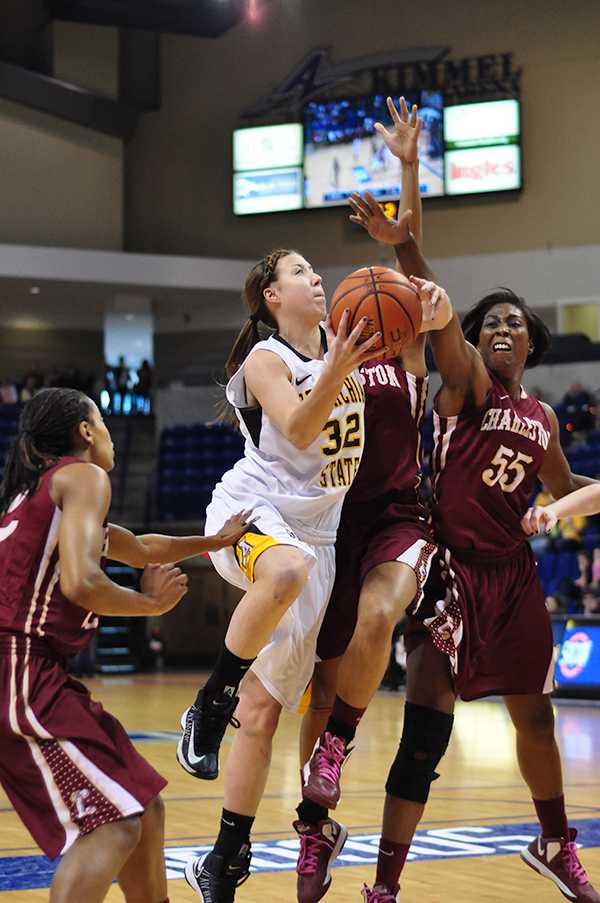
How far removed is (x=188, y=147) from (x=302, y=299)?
78.5ft

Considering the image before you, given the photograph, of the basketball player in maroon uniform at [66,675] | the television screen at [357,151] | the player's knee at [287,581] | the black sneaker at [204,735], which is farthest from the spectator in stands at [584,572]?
the basketball player in maroon uniform at [66,675]

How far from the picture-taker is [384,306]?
4.59 meters

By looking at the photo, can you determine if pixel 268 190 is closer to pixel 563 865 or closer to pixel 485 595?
pixel 485 595

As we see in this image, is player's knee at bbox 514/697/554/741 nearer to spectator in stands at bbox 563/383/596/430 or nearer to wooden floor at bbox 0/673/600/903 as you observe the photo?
wooden floor at bbox 0/673/600/903

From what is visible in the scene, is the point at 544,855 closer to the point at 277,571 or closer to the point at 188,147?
the point at 277,571

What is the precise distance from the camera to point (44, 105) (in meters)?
26.2

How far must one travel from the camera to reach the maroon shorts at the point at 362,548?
4918 millimetres

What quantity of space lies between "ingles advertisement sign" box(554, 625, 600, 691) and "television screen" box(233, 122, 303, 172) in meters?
14.4

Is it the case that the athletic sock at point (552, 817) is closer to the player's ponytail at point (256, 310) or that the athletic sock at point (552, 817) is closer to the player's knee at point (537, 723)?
the player's knee at point (537, 723)

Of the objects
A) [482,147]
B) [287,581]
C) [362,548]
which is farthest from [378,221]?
[482,147]

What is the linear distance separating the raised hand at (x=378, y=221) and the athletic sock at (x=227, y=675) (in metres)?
1.57

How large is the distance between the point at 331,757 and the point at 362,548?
0.80 meters

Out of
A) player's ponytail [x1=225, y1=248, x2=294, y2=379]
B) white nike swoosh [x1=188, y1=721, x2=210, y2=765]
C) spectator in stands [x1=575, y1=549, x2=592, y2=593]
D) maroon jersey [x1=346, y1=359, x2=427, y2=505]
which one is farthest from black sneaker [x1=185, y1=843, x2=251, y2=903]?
spectator in stands [x1=575, y1=549, x2=592, y2=593]

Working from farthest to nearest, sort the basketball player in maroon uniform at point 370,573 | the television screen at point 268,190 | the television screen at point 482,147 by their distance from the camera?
1. the television screen at point 268,190
2. the television screen at point 482,147
3. the basketball player in maroon uniform at point 370,573
